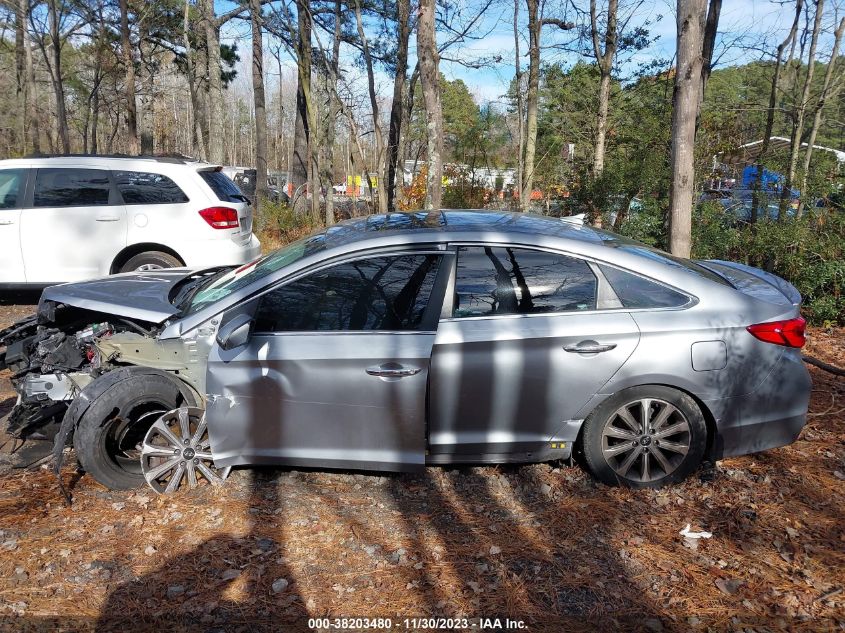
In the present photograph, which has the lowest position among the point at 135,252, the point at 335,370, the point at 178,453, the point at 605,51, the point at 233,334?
the point at 178,453

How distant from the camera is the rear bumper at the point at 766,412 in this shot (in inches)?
142

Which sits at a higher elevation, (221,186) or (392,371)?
(221,186)

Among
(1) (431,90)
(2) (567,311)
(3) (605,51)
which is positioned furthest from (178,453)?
(3) (605,51)

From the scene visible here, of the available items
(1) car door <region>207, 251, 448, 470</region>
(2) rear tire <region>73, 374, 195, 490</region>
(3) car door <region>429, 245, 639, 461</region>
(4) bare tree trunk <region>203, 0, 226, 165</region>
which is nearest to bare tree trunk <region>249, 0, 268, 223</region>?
(4) bare tree trunk <region>203, 0, 226, 165</region>

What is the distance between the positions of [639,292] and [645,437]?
2.72ft

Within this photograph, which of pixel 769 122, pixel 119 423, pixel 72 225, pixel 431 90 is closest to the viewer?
pixel 119 423

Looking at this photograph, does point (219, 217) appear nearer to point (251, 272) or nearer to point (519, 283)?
point (251, 272)

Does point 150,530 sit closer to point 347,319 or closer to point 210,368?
point 210,368

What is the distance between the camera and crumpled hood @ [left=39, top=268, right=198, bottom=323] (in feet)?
13.0

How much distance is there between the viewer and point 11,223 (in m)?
7.61

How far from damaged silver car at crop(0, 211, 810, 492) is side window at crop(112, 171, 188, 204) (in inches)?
179

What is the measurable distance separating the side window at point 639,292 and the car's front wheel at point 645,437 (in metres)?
0.47

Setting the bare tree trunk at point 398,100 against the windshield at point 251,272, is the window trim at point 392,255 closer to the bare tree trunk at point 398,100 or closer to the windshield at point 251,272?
the windshield at point 251,272

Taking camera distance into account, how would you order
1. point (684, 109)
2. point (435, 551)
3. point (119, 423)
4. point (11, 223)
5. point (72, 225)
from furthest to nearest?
point (72, 225) → point (11, 223) → point (684, 109) → point (119, 423) → point (435, 551)
